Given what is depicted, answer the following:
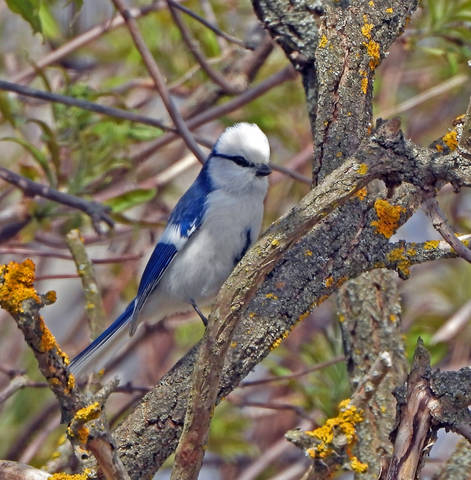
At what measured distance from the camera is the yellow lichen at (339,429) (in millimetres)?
1883

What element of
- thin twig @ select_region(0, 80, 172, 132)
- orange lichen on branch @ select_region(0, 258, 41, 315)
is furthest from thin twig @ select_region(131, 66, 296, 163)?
orange lichen on branch @ select_region(0, 258, 41, 315)

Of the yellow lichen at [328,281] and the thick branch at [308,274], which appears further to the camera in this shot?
the yellow lichen at [328,281]

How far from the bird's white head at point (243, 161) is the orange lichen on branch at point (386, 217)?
1.08 m

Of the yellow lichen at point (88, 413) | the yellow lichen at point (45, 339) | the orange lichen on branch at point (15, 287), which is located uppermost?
the orange lichen on branch at point (15, 287)

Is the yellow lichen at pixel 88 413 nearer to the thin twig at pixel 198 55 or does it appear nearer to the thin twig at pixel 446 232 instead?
the thin twig at pixel 446 232

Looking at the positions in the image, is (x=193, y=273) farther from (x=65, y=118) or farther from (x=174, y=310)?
(x=65, y=118)

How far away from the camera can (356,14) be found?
7.20 feet

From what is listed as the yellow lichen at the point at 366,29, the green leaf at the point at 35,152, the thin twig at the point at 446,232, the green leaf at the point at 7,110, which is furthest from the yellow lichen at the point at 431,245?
the green leaf at the point at 7,110

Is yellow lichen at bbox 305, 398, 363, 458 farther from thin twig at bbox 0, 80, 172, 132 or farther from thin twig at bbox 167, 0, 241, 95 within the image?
thin twig at bbox 167, 0, 241, 95

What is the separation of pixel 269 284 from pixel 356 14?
29.2 inches

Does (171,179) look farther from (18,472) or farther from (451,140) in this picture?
(18,472)

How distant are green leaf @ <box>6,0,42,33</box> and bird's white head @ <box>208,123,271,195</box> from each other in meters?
0.87

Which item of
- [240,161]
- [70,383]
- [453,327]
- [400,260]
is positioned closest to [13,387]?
[70,383]

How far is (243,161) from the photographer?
312 centimetres
